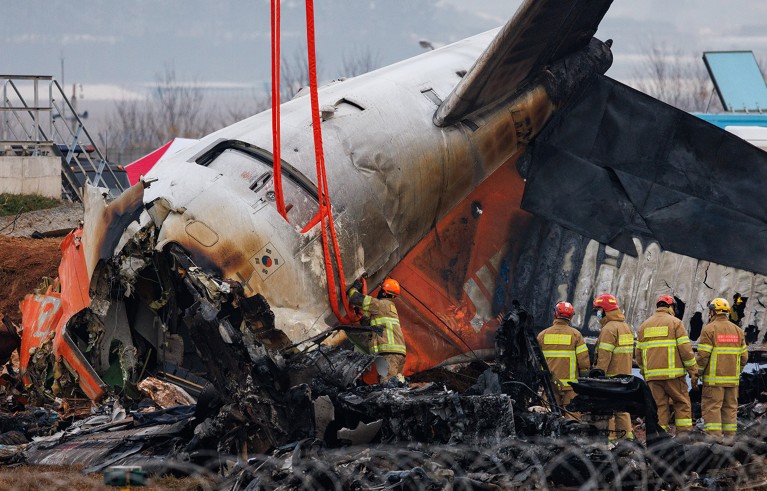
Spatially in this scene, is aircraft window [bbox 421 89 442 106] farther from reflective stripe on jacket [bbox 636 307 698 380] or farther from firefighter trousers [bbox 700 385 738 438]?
firefighter trousers [bbox 700 385 738 438]

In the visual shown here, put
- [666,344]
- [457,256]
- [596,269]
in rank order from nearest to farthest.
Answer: [666,344], [457,256], [596,269]

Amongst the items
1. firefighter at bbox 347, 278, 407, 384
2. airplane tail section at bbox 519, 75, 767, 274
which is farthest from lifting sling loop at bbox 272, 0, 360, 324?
airplane tail section at bbox 519, 75, 767, 274

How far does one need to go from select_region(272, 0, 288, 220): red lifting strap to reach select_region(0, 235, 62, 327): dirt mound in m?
9.97

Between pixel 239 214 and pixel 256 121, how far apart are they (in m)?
2.35

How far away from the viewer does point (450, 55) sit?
1684cm

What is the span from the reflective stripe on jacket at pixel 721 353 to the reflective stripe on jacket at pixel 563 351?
5.16 ft

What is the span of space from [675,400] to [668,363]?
1.79 ft

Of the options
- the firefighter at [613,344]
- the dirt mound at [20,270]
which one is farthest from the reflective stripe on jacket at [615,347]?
the dirt mound at [20,270]

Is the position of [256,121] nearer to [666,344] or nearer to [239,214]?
[239,214]

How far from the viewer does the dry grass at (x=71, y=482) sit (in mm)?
9539

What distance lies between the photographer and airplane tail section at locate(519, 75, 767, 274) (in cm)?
1639

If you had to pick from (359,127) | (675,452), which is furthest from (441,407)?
(359,127)

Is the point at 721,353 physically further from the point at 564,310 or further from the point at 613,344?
the point at 564,310

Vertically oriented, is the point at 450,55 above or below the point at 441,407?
above
